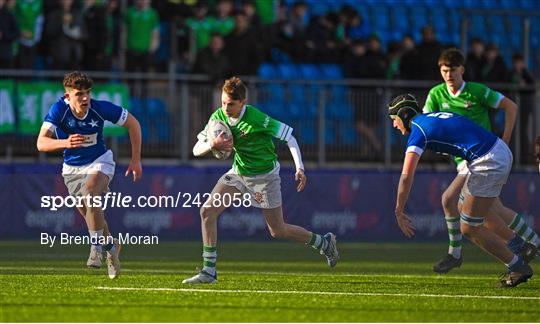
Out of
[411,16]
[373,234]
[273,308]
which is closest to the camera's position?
[273,308]

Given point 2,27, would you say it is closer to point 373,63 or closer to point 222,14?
point 222,14

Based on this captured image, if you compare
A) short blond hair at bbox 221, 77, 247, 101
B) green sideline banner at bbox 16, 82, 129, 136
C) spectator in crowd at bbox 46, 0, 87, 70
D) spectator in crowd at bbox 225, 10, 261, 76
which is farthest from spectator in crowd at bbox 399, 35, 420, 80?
short blond hair at bbox 221, 77, 247, 101

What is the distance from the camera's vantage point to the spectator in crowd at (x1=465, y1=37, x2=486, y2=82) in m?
25.5

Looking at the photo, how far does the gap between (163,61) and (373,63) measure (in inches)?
153

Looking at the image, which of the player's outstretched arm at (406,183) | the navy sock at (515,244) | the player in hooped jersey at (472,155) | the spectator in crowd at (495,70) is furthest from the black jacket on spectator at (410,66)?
the player's outstretched arm at (406,183)

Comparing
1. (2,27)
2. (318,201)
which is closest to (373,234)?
(318,201)

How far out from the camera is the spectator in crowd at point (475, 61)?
2550cm

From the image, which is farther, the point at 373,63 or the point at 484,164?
the point at 373,63

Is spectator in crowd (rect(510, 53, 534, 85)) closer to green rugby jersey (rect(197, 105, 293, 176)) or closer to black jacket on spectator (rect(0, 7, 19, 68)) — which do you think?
black jacket on spectator (rect(0, 7, 19, 68))

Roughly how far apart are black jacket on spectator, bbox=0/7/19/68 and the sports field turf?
489 centimetres

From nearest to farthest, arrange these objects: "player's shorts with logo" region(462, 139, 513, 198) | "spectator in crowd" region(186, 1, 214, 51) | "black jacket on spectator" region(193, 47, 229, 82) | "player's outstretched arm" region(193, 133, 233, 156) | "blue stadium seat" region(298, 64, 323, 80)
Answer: "player's shorts with logo" region(462, 139, 513, 198) < "player's outstretched arm" region(193, 133, 233, 156) < "black jacket on spectator" region(193, 47, 229, 82) < "spectator in crowd" region(186, 1, 214, 51) < "blue stadium seat" region(298, 64, 323, 80)

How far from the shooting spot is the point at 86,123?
14.6 meters

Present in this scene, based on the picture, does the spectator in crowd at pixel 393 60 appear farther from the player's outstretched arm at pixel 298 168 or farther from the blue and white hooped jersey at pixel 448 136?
the blue and white hooped jersey at pixel 448 136

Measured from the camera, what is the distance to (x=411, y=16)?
29.4 meters
